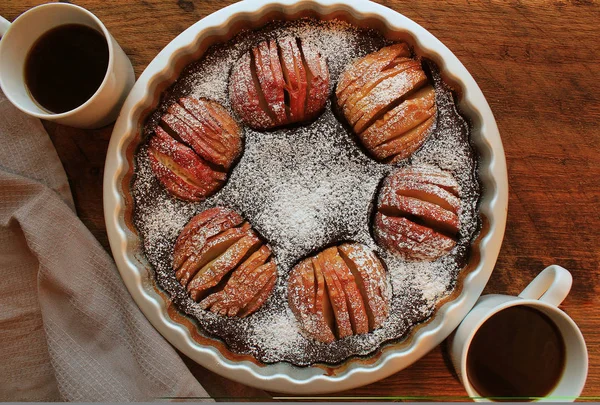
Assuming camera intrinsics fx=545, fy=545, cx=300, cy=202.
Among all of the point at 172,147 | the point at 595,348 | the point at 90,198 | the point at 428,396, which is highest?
the point at 172,147

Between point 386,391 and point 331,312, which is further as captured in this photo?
point 386,391

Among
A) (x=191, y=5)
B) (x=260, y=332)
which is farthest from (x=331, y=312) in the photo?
(x=191, y=5)

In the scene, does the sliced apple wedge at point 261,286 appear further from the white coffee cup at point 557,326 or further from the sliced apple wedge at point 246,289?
the white coffee cup at point 557,326

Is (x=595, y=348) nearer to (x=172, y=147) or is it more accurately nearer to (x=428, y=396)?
(x=428, y=396)

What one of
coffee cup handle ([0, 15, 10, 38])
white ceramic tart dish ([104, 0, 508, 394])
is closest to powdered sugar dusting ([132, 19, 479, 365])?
white ceramic tart dish ([104, 0, 508, 394])

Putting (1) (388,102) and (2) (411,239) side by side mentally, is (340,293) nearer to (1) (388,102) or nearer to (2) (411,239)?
(2) (411,239)

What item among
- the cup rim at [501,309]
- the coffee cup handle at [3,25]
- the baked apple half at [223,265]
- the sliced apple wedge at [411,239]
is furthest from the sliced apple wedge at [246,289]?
the coffee cup handle at [3,25]
